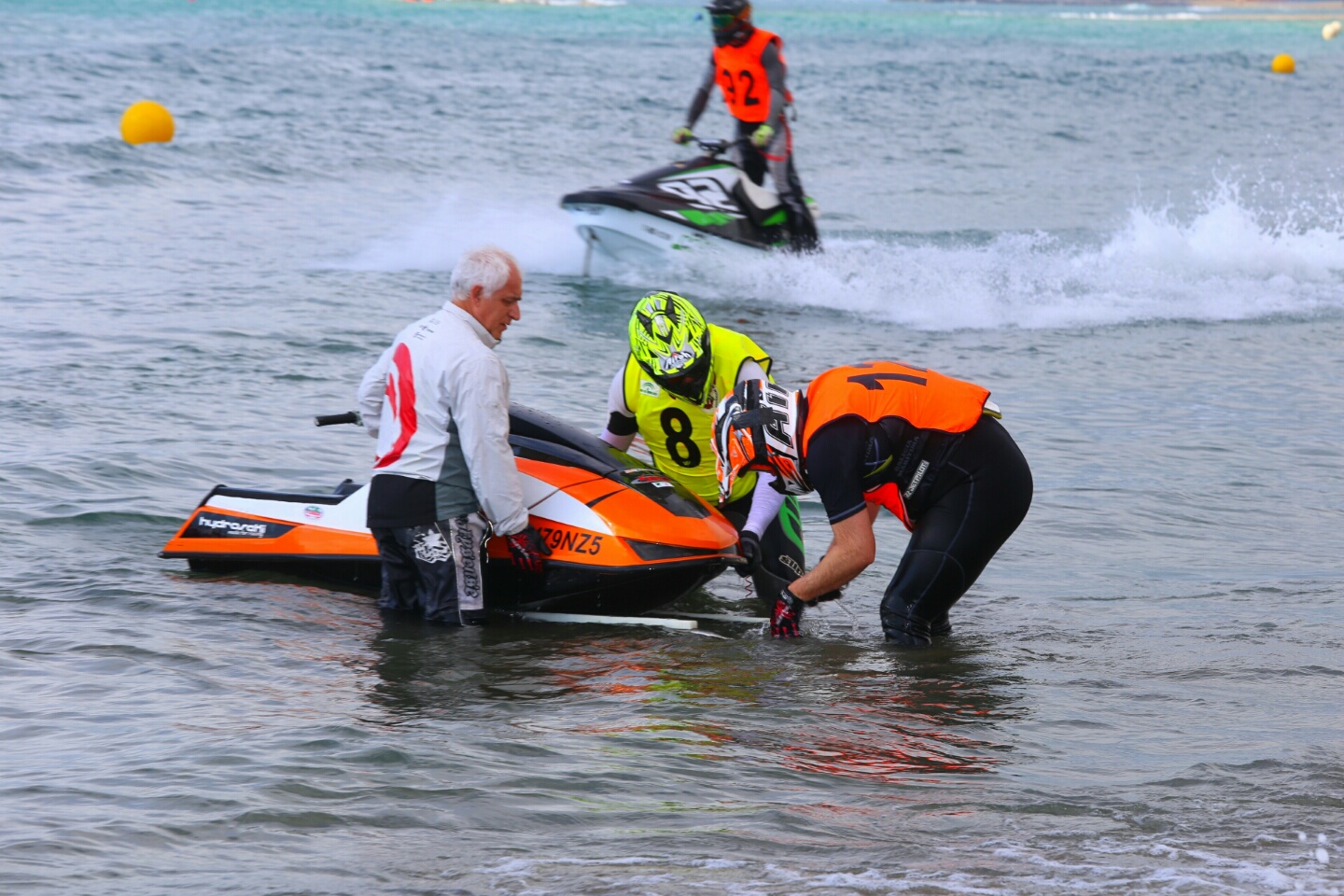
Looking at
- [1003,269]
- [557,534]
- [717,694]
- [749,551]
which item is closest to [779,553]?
[749,551]

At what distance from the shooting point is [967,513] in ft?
17.5

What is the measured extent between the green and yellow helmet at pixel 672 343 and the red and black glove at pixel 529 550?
0.80 metres

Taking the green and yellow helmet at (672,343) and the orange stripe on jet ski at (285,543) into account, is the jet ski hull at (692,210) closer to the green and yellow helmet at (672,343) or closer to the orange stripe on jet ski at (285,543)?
the orange stripe on jet ski at (285,543)

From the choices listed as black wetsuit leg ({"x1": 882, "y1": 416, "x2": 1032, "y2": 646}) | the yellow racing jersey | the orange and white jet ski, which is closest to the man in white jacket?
the orange and white jet ski

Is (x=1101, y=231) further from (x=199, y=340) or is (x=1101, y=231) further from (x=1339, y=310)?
(x=199, y=340)

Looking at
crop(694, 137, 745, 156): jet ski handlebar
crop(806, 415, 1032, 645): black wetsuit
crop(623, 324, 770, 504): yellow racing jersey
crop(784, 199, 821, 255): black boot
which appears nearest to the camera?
crop(806, 415, 1032, 645): black wetsuit

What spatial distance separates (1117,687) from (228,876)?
3.24 m

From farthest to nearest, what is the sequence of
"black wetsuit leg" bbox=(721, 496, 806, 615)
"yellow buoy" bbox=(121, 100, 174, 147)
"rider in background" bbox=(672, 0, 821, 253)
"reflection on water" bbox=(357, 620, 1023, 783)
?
"yellow buoy" bbox=(121, 100, 174, 147)
"rider in background" bbox=(672, 0, 821, 253)
"black wetsuit leg" bbox=(721, 496, 806, 615)
"reflection on water" bbox=(357, 620, 1023, 783)

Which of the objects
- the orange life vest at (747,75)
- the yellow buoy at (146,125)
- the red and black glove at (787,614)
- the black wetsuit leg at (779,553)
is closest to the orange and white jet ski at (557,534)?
the black wetsuit leg at (779,553)

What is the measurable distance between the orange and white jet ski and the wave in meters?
7.81

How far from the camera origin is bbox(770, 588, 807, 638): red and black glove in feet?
17.9

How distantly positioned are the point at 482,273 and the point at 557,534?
3.70 feet

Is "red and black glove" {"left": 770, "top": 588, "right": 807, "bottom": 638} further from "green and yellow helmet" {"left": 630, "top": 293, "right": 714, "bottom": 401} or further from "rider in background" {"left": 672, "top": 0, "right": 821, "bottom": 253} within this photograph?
"rider in background" {"left": 672, "top": 0, "right": 821, "bottom": 253}

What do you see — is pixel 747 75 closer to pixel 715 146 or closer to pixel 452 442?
pixel 715 146
